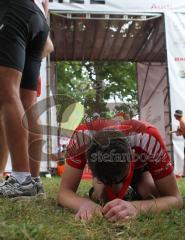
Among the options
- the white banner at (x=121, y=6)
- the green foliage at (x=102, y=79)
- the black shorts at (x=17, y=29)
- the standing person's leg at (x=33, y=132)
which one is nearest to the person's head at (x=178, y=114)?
the white banner at (x=121, y=6)

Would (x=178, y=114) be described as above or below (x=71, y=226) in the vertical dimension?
above

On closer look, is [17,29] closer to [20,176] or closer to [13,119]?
[13,119]

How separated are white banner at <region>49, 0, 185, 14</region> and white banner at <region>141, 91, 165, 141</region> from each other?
2858 mm

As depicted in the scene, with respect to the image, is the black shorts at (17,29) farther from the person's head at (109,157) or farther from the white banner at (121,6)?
the white banner at (121,6)

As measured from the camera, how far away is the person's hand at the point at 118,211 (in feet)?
5.71

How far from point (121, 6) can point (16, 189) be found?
626 cm

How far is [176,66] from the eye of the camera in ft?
26.1

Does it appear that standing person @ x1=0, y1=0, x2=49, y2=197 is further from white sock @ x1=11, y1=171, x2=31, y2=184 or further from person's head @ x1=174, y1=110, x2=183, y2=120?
person's head @ x1=174, y1=110, x2=183, y2=120

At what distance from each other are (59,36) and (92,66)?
24.2 feet

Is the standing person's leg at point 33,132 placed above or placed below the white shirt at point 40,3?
below

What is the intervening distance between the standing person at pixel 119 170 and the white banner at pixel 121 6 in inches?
235

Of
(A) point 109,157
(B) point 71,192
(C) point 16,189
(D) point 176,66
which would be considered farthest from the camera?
(D) point 176,66

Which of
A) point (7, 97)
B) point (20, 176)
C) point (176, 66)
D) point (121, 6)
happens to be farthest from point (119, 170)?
point (121, 6)

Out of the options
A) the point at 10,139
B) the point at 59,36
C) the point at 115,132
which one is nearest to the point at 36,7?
the point at 10,139
